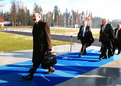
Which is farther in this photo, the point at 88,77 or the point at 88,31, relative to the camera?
the point at 88,31

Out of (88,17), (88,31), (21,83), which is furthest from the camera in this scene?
(88,17)

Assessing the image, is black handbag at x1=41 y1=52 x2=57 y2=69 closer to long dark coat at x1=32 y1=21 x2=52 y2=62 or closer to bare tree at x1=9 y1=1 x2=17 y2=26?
long dark coat at x1=32 y1=21 x2=52 y2=62

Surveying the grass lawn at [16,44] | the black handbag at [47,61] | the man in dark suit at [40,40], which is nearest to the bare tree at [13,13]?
the grass lawn at [16,44]

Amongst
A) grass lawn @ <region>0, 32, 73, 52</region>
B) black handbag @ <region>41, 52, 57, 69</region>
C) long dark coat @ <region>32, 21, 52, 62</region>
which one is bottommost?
grass lawn @ <region>0, 32, 73, 52</region>

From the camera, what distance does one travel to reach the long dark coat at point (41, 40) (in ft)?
11.4

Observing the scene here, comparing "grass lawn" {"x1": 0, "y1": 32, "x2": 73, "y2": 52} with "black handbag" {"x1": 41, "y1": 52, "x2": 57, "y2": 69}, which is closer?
"black handbag" {"x1": 41, "y1": 52, "x2": 57, "y2": 69}

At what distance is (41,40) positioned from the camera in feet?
11.7

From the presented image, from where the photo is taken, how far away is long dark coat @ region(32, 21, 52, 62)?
3486mm

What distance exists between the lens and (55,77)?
3.98 meters

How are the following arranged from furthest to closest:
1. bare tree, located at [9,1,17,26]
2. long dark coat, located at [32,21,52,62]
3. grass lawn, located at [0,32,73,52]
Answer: bare tree, located at [9,1,17,26] → grass lawn, located at [0,32,73,52] → long dark coat, located at [32,21,52,62]

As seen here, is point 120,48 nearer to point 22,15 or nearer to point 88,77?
point 88,77

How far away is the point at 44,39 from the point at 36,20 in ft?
2.00

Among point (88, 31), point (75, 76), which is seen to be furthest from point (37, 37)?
point (88, 31)

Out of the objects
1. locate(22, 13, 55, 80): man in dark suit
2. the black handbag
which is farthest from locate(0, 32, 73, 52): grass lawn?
the black handbag
